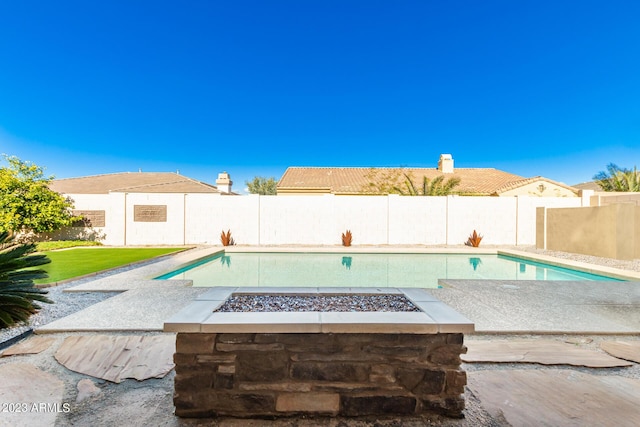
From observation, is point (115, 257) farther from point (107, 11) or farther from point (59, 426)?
point (107, 11)

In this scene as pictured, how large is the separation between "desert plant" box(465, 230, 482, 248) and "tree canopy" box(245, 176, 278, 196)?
33522 mm

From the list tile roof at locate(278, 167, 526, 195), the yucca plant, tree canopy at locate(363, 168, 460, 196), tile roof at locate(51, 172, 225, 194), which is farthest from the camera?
tile roof at locate(278, 167, 526, 195)

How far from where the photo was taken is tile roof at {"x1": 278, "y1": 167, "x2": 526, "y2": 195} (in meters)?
21.1

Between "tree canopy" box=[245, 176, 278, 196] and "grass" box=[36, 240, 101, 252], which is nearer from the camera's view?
"grass" box=[36, 240, 101, 252]

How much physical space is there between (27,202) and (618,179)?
114 ft

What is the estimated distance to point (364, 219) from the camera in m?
14.6

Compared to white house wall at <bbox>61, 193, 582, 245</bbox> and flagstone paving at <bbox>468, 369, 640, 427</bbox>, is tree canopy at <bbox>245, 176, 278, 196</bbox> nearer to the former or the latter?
white house wall at <bbox>61, 193, 582, 245</bbox>

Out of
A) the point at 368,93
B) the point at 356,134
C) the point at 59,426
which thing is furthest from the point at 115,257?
the point at 356,134

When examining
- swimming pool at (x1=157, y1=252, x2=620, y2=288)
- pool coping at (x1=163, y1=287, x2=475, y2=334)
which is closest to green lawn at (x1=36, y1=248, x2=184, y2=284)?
swimming pool at (x1=157, y1=252, x2=620, y2=288)

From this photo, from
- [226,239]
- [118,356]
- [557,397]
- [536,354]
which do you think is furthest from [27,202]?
[557,397]

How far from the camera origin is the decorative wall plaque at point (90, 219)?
13.8 m

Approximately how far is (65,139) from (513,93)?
32.9 metres

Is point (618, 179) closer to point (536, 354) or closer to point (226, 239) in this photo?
point (536, 354)

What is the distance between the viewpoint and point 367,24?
14500mm
